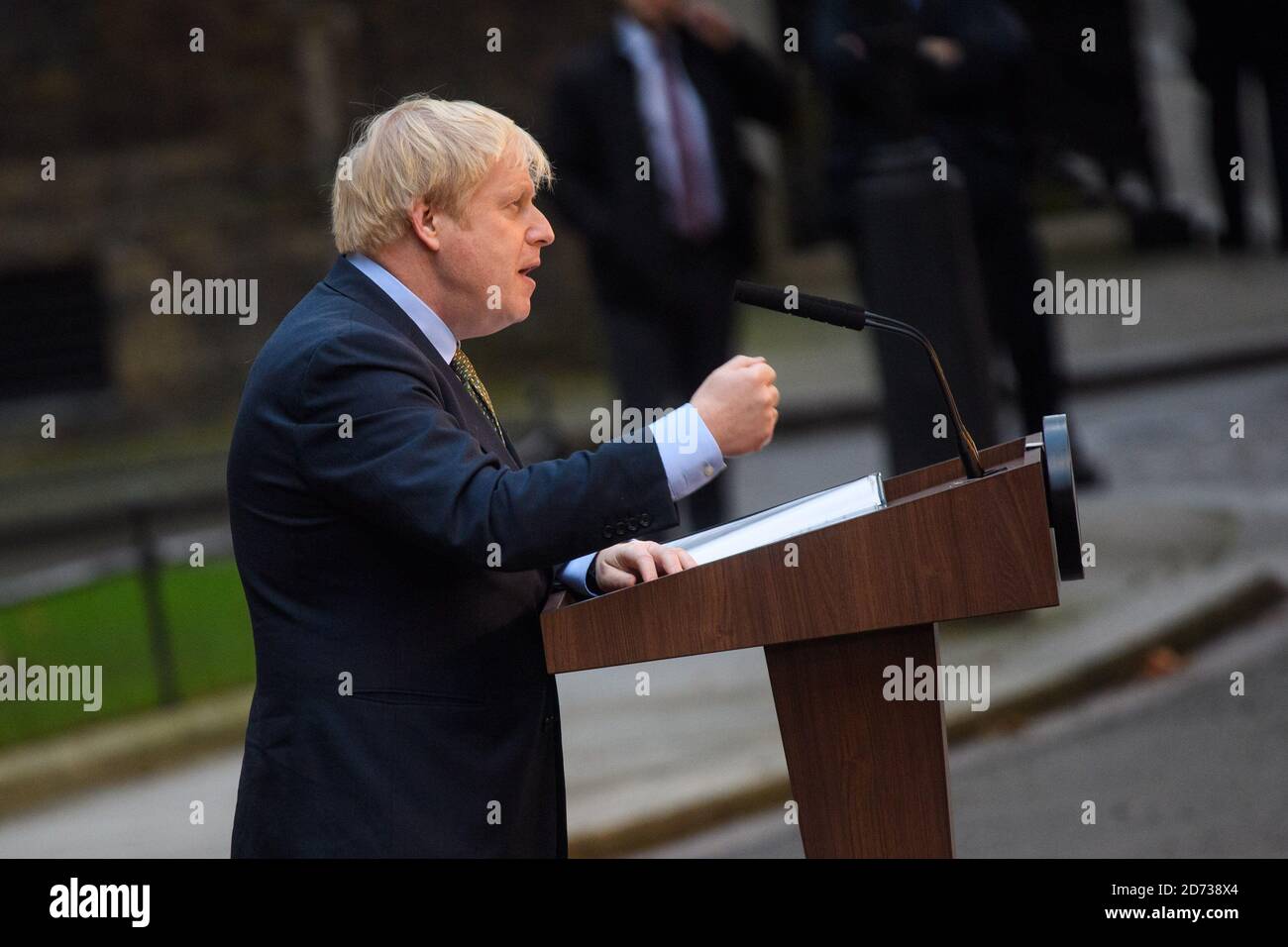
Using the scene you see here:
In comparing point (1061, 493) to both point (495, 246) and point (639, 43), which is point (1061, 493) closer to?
point (495, 246)

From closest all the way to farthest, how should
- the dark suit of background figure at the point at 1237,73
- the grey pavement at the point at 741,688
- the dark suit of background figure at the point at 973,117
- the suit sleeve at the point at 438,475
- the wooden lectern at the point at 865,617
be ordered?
1. the wooden lectern at the point at 865,617
2. the suit sleeve at the point at 438,475
3. the grey pavement at the point at 741,688
4. the dark suit of background figure at the point at 973,117
5. the dark suit of background figure at the point at 1237,73

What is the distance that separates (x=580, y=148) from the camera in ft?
26.0

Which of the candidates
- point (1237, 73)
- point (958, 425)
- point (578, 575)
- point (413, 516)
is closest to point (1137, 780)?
point (578, 575)

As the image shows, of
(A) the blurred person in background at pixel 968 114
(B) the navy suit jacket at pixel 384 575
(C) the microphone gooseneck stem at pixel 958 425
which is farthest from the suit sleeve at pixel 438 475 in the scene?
(A) the blurred person in background at pixel 968 114

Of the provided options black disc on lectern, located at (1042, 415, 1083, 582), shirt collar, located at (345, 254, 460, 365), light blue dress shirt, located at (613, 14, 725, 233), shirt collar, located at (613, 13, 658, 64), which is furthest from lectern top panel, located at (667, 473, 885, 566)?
shirt collar, located at (613, 13, 658, 64)

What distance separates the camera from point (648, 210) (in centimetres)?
785

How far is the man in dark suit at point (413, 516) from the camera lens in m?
2.74

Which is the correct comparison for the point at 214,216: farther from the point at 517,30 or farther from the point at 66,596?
the point at 66,596

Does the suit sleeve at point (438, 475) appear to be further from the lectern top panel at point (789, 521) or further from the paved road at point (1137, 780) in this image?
the paved road at point (1137, 780)

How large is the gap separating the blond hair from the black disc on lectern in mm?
911

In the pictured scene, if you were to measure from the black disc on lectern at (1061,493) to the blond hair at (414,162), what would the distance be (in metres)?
0.91

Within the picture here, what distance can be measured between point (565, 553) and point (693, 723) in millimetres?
3959

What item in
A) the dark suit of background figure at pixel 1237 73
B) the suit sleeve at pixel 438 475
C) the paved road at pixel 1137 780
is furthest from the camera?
the dark suit of background figure at pixel 1237 73

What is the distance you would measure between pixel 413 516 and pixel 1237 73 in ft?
41.0
